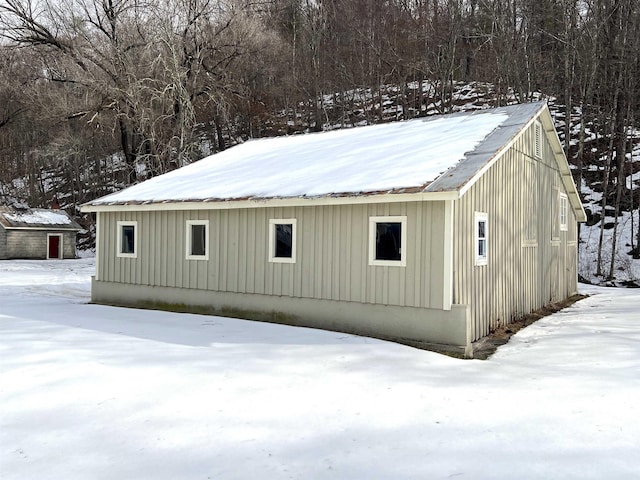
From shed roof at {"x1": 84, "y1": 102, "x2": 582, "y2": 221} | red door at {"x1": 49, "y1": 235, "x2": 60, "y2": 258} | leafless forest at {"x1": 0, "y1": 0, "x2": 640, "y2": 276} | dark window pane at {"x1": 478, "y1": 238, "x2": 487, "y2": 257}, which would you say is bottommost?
red door at {"x1": 49, "y1": 235, "x2": 60, "y2": 258}

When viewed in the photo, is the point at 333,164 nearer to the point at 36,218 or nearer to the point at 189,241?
the point at 189,241

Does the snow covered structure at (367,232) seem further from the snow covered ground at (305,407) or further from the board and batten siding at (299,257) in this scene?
the snow covered ground at (305,407)

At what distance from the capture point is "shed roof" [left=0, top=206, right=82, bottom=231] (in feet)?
Answer: 102

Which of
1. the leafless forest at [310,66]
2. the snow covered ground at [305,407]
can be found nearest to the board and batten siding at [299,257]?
the snow covered ground at [305,407]

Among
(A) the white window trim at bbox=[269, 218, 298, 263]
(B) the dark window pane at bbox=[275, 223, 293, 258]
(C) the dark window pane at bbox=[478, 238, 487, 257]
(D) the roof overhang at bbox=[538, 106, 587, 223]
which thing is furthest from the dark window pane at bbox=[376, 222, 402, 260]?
(D) the roof overhang at bbox=[538, 106, 587, 223]

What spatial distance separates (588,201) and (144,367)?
919 inches

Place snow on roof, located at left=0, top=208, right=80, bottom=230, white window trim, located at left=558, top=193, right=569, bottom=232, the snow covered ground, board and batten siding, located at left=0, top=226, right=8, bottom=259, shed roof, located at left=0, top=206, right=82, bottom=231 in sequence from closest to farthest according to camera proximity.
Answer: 1. the snow covered ground
2. white window trim, located at left=558, top=193, right=569, bottom=232
3. board and batten siding, located at left=0, top=226, right=8, bottom=259
4. shed roof, located at left=0, top=206, right=82, bottom=231
5. snow on roof, located at left=0, top=208, right=80, bottom=230

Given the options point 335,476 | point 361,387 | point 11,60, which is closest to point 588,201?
point 361,387

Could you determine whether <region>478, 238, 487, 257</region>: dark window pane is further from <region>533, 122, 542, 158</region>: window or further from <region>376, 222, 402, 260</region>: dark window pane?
<region>533, 122, 542, 158</region>: window

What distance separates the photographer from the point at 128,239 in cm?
1293

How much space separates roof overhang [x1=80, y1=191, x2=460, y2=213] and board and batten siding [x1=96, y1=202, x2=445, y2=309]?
27 centimetres

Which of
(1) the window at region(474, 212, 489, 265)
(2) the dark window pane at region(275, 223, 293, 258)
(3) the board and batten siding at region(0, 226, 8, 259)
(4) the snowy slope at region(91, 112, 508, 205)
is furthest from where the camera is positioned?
(3) the board and batten siding at region(0, 226, 8, 259)

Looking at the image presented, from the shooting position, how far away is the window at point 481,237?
9.19 meters

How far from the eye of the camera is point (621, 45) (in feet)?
77.6
